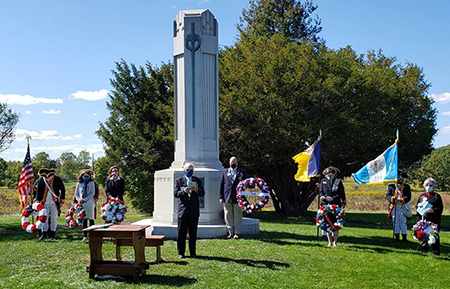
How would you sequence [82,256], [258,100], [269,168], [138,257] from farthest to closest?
[269,168]
[258,100]
[82,256]
[138,257]

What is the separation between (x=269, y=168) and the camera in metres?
27.0

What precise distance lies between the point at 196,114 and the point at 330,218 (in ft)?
15.8

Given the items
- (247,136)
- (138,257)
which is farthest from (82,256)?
(247,136)

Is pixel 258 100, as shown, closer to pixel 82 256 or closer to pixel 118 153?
pixel 118 153

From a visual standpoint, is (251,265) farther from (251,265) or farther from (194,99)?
(194,99)

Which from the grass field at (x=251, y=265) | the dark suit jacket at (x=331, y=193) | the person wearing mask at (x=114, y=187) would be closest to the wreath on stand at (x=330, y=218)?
the dark suit jacket at (x=331, y=193)

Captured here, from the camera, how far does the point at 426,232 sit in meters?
10.3

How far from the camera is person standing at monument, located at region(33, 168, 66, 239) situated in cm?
1287

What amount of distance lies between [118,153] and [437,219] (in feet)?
68.9

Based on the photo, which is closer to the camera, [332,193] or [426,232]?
[426,232]

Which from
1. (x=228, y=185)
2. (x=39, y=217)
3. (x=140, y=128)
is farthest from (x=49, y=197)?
(x=140, y=128)

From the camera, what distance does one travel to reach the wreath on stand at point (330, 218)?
10.8m

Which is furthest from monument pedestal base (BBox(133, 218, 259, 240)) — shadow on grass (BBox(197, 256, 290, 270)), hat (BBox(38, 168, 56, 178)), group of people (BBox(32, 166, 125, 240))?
hat (BBox(38, 168, 56, 178))

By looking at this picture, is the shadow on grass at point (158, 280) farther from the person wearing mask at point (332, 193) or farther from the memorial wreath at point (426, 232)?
the memorial wreath at point (426, 232)
